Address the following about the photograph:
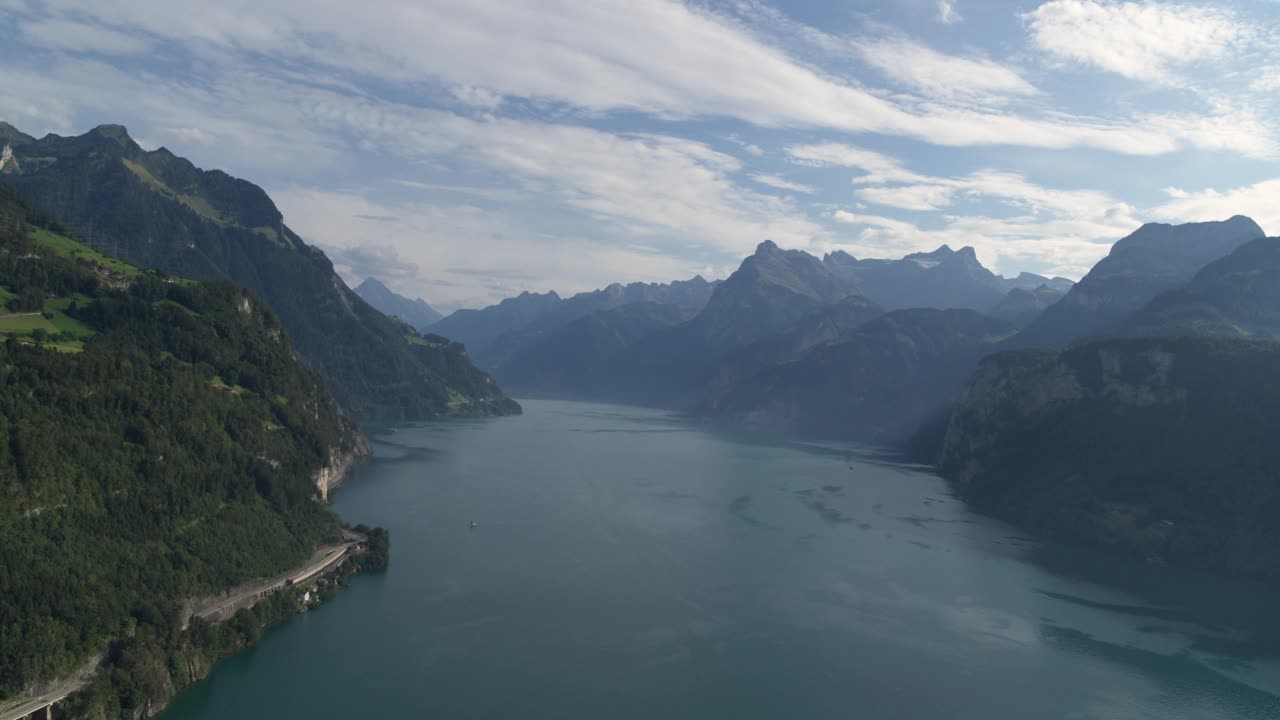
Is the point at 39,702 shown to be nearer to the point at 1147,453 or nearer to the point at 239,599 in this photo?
the point at 239,599

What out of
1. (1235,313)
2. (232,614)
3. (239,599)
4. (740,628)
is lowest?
(740,628)

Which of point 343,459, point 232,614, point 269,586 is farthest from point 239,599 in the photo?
point 343,459

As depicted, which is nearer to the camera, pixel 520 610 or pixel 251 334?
pixel 520 610

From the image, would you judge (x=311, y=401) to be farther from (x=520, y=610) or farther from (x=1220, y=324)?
(x=1220, y=324)

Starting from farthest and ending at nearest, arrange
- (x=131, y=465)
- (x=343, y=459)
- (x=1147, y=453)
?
(x=343, y=459)
(x=1147, y=453)
(x=131, y=465)

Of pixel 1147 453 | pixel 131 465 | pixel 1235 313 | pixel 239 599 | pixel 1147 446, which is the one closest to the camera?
pixel 239 599

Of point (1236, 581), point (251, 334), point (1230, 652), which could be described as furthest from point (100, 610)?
point (1236, 581)

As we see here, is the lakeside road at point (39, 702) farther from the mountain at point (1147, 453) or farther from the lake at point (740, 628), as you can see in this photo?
the mountain at point (1147, 453)
